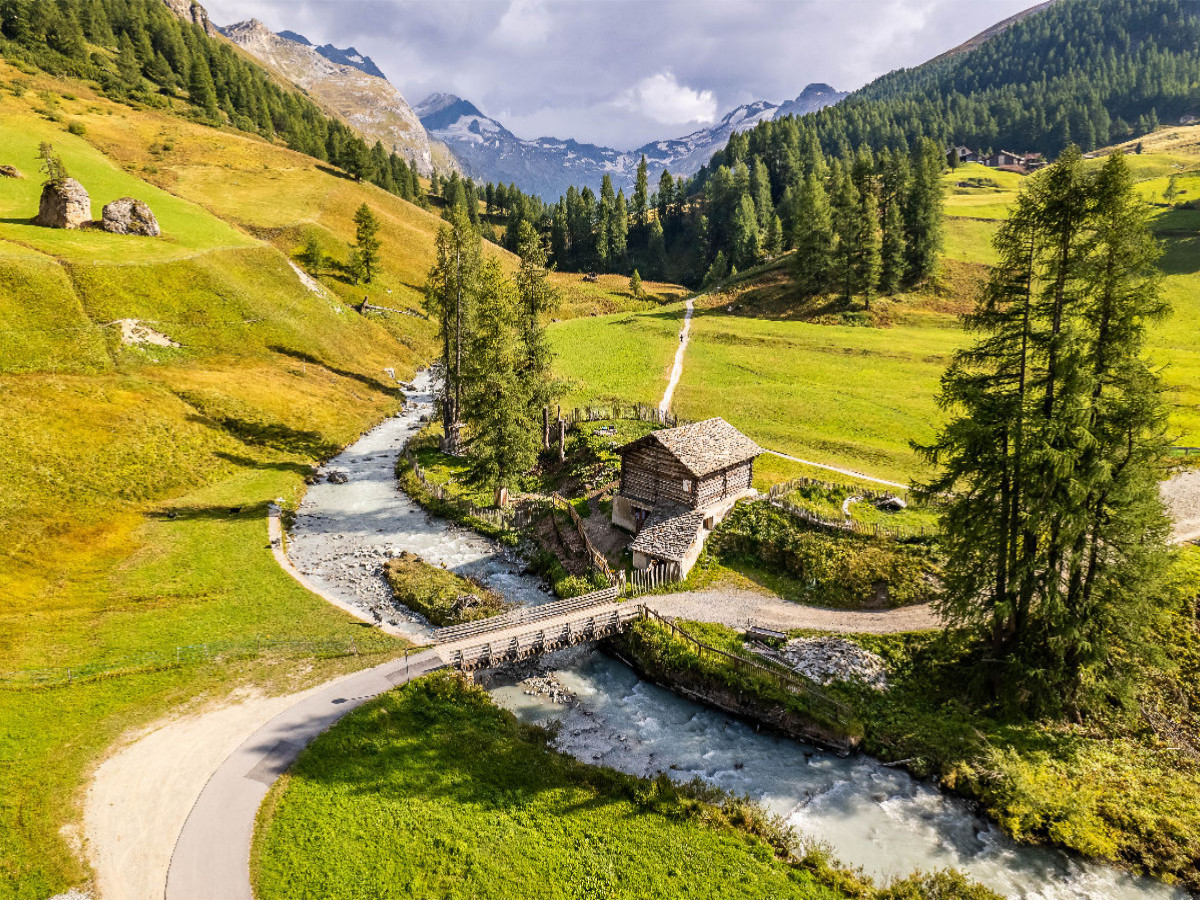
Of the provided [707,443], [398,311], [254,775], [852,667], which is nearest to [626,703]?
[852,667]

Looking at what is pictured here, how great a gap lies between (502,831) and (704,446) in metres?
27.5

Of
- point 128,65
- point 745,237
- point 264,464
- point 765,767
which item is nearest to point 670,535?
point 765,767

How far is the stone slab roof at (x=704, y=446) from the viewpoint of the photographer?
4038 cm

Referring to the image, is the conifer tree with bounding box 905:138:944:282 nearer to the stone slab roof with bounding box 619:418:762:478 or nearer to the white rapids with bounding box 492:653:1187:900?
the stone slab roof with bounding box 619:418:762:478

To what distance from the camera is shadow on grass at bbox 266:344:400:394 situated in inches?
2867

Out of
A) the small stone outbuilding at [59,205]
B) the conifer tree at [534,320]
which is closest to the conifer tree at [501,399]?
the conifer tree at [534,320]

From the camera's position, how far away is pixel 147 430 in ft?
159

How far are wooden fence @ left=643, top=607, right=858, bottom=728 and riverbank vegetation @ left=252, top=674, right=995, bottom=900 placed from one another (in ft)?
21.0

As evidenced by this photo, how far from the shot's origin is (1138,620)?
961 inches

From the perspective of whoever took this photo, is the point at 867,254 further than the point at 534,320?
Yes

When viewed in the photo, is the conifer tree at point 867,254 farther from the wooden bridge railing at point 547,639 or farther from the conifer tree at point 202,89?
the conifer tree at point 202,89

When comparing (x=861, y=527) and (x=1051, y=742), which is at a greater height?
(x=861, y=527)

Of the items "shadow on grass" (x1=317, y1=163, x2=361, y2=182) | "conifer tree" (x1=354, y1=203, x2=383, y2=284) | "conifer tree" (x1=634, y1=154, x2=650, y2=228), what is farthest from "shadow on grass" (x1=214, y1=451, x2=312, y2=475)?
"conifer tree" (x1=634, y1=154, x2=650, y2=228)

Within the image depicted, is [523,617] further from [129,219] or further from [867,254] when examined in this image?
[867,254]
